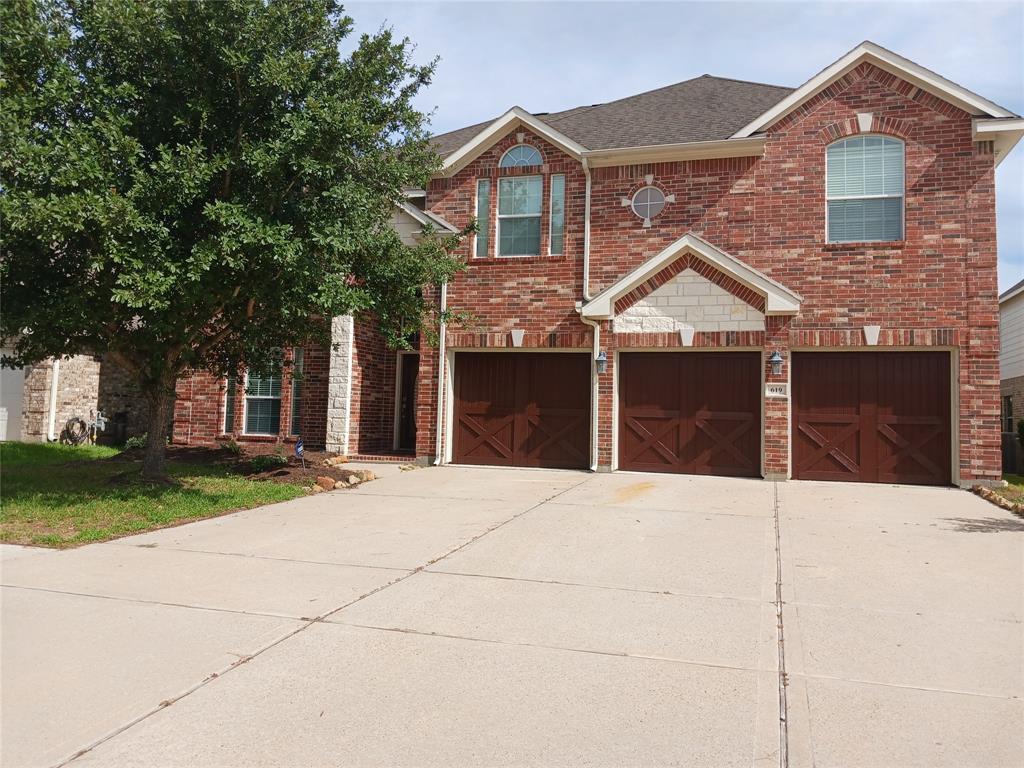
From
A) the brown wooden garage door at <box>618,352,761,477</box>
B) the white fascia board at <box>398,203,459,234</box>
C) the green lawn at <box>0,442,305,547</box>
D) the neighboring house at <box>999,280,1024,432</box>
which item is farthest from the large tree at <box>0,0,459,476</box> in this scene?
the neighboring house at <box>999,280,1024,432</box>

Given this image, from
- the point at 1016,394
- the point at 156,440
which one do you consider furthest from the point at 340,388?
the point at 1016,394

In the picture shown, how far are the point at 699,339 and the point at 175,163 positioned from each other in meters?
8.78

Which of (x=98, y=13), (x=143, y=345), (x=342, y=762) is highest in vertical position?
(x=98, y=13)

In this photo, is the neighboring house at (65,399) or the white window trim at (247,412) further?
the neighboring house at (65,399)

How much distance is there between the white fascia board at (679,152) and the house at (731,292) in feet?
0.12

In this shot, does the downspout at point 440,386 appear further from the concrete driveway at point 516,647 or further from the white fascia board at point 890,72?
the white fascia board at point 890,72

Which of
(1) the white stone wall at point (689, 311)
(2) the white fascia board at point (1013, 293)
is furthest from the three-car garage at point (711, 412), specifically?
(2) the white fascia board at point (1013, 293)

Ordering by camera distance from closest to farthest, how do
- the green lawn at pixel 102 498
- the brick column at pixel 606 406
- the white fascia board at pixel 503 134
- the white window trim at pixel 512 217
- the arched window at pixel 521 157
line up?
1. the green lawn at pixel 102 498
2. the brick column at pixel 606 406
3. the white fascia board at pixel 503 134
4. the white window trim at pixel 512 217
5. the arched window at pixel 521 157

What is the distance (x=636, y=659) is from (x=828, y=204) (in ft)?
35.9

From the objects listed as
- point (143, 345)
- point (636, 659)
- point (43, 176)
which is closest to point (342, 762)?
point (636, 659)

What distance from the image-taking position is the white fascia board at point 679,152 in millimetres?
12781

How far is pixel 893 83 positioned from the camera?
12.4 meters

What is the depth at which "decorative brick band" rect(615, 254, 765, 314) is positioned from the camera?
12.4 meters

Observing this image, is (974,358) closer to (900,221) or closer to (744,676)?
(900,221)
